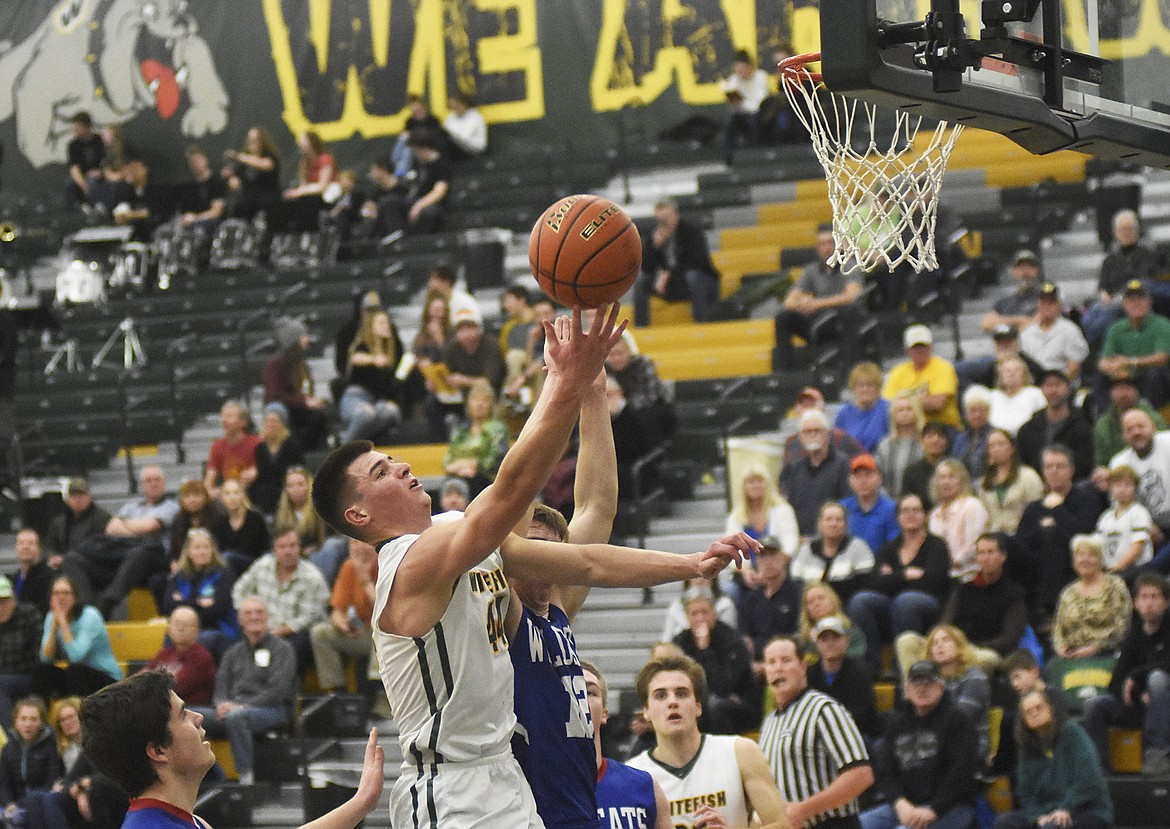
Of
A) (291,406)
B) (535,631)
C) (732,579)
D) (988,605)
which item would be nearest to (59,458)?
(291,406)

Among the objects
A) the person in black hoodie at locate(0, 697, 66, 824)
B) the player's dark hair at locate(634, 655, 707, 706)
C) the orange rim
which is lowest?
the person in black hoodie at locate(0, 697, 66, 824)

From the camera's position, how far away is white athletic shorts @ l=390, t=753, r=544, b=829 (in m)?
4.92

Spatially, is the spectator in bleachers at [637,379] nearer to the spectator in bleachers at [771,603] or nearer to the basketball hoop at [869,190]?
the spectator in bleachers at [771,603]

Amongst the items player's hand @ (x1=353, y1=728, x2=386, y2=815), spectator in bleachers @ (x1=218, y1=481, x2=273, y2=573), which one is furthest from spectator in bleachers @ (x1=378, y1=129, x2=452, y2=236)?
player's hand @ (x1=353, y1=728, x2=386, y2=815)

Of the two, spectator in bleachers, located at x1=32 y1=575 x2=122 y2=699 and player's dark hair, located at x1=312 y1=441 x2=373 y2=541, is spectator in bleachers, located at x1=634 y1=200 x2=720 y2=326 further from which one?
player's dark hair, located at x1=312 y1=441 x2=373 y2=541

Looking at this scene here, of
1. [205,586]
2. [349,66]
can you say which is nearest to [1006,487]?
[205,586]

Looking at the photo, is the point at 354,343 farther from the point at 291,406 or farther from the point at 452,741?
the point at 452,741

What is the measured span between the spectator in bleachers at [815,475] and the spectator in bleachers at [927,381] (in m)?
0.78

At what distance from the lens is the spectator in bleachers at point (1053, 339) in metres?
12.8

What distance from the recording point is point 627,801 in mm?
6508

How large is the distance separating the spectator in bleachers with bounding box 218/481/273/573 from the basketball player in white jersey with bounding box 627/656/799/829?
6536 mm

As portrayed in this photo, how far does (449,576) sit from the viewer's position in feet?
15.7

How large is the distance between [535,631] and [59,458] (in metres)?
12.7

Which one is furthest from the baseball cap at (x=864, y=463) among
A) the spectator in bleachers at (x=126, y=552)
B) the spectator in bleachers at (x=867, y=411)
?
the spectator in bleachers at (x=126, y=552)
